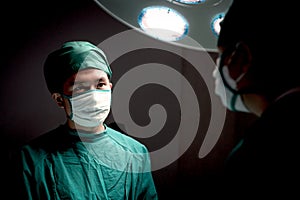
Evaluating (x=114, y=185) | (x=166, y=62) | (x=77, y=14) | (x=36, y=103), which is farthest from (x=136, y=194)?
(x=77, y=14)

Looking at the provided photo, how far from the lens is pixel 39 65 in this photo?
1.62 m

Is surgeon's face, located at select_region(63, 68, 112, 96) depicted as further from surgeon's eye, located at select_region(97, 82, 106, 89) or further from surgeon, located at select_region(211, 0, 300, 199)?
surgeon, located at select_region(211, 0, 300, 199)

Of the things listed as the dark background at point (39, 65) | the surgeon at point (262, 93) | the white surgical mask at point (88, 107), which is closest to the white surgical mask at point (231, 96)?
→ the surgeon at point (262, 93)

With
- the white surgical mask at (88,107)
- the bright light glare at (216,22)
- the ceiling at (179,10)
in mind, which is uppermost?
the ceiling at (179,10)

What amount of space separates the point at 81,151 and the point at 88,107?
0.74ft

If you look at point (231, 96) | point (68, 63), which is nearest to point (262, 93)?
point (231, 96)

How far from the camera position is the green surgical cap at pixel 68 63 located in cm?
133

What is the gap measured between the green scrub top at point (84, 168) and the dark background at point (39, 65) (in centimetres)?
16

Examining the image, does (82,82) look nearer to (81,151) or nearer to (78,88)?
(78,88)

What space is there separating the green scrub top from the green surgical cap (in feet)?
0.86

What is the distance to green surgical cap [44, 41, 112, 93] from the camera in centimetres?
133

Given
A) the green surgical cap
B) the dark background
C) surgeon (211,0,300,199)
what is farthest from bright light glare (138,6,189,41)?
the dark background

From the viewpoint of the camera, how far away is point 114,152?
1402mm

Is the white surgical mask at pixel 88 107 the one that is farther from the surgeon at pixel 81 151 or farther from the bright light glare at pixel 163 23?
the bright light glare at pixel 163 23
